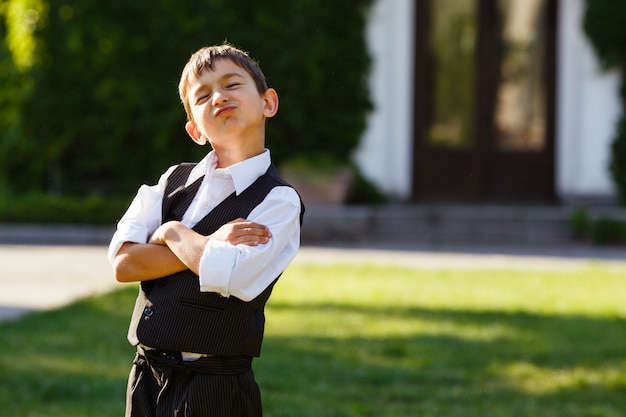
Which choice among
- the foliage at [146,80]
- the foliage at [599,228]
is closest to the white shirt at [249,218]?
the foliage at [599,228]

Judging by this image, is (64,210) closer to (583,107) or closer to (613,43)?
(583,107)

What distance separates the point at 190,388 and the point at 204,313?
0.17m

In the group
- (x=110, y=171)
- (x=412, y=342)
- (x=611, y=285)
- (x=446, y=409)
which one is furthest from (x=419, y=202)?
(x=446, y=409)

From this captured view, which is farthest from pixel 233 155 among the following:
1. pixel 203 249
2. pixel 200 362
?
pixel 200 362

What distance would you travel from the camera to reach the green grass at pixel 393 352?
4.43 metres

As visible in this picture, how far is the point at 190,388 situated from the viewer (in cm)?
234

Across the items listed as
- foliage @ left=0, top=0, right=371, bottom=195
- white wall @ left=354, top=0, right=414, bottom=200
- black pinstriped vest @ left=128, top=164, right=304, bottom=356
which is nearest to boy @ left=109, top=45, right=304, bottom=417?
black pinstriped vest @ left=128, top=164, right=304, bottom=356

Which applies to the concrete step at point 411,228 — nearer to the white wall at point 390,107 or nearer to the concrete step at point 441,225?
the concrete step at point 441,225

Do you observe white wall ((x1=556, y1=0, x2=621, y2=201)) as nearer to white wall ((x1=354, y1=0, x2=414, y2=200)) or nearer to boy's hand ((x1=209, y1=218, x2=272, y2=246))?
white wall ((x1=354, y1=0, x2=414, y2=200))

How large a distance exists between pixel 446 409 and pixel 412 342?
137 centimetres

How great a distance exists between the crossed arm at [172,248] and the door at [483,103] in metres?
11.1

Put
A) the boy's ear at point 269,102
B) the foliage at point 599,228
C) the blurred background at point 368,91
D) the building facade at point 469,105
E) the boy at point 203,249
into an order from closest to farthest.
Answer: the boy at point 203,249, the boy's ear at point 269,102, the foliage at point 599,228, the blurred background at point 368,91, the building facade at point 469,105

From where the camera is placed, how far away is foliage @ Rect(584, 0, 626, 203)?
41.0ft

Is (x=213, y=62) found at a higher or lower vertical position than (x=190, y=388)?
higher
